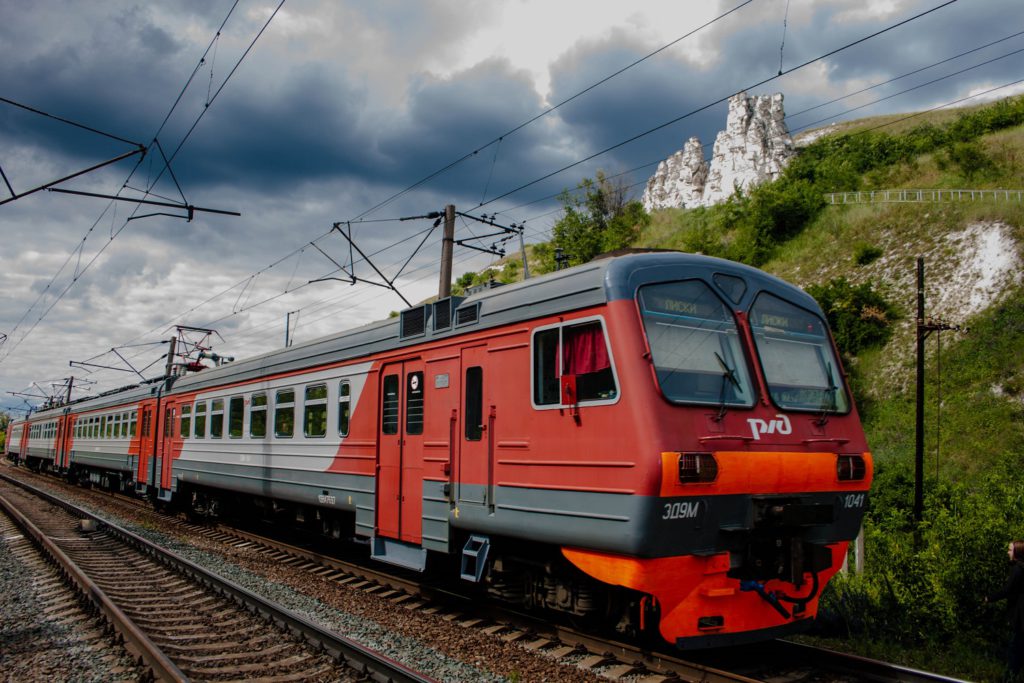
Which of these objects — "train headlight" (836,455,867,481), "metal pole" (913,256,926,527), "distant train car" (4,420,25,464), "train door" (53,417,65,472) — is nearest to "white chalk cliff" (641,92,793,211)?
"distant train car" (4,420,25,464)

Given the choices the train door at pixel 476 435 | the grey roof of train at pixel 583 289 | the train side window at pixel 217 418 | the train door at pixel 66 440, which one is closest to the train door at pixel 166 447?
the train side window at pixel 217 418

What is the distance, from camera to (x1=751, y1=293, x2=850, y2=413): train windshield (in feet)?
21.7

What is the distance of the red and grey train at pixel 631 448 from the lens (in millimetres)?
5711

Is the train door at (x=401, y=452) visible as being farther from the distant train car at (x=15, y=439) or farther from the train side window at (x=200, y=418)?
the distant train car at (x=15, y=439)

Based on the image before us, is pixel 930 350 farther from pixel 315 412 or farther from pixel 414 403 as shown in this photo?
pixel 414 403

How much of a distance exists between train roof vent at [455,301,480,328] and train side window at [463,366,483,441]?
0.52 metres

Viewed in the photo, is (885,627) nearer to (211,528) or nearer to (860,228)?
(211,528)

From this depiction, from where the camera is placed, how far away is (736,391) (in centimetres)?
624

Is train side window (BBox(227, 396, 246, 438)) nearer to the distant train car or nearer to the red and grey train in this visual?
the red and grey train

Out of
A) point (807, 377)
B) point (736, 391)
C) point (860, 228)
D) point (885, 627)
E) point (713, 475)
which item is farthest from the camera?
point (860, 228)

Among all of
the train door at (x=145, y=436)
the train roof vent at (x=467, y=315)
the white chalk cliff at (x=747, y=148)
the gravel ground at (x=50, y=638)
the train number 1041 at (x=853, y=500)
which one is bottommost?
the gravel ground at (x=50, y=638)

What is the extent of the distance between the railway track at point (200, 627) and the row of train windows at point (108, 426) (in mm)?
9292

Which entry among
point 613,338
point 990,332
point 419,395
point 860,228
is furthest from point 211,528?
point 860,228

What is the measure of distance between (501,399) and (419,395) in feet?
5.76
